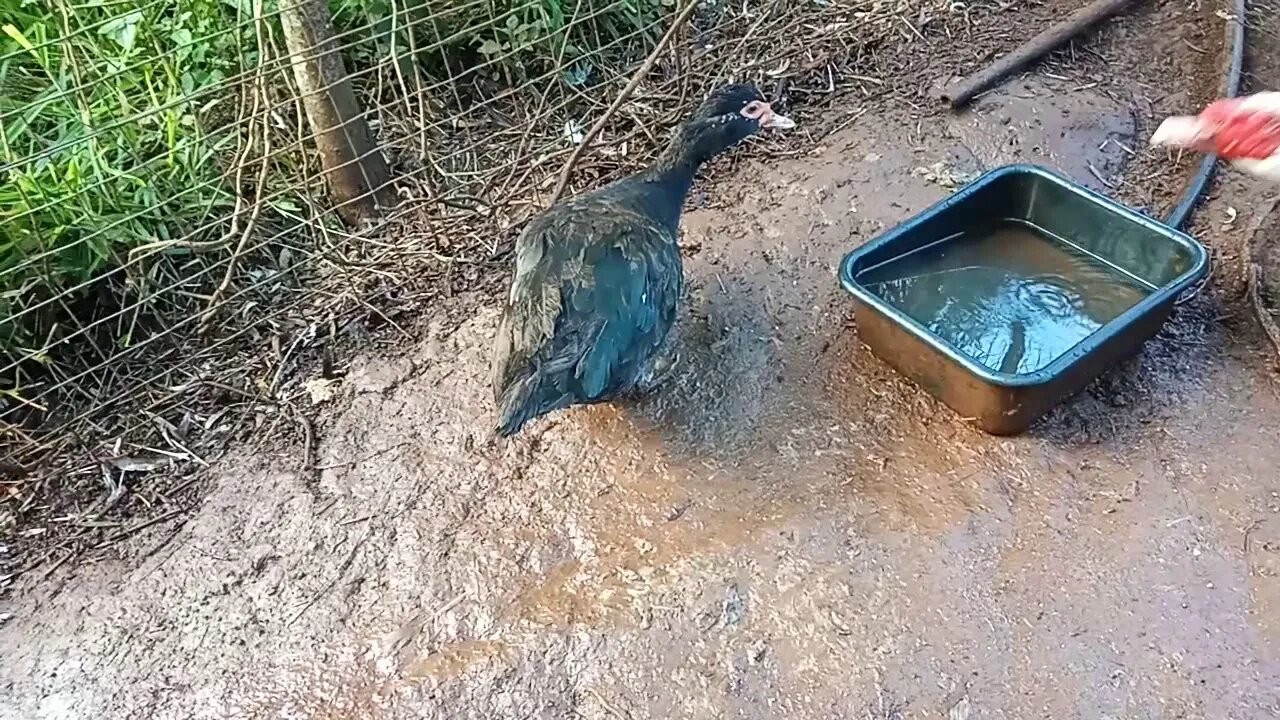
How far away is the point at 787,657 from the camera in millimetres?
2396

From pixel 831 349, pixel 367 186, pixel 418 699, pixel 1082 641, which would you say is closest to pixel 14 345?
pixel 367 186

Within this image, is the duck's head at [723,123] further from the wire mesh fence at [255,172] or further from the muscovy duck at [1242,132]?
the muscovy duck at [1242,132]

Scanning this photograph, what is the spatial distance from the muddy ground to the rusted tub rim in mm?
283

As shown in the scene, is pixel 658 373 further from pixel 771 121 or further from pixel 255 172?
pixel 255 172

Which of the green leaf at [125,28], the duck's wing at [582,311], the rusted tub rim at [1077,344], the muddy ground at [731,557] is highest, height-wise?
the green leaf at [125,28]

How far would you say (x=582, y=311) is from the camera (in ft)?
8.89

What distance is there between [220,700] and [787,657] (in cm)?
129

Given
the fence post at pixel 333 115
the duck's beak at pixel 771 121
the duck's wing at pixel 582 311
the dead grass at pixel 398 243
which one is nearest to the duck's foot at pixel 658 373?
the duck's wing at pixel 582 311

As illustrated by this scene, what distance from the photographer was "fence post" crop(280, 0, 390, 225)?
10.8 feet

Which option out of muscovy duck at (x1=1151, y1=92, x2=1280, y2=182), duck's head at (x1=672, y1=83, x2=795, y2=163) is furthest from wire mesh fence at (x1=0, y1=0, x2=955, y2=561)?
muscovy duck at (x1=1151, y1=92, x2=1280, y2=182)

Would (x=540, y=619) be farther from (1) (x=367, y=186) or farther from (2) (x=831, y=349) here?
(1) (x=367, y=186)

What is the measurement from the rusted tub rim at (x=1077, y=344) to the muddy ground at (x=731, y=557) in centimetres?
28

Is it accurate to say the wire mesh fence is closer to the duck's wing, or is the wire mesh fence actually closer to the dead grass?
the dead grass

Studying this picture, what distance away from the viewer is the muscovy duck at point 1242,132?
7.91ft
